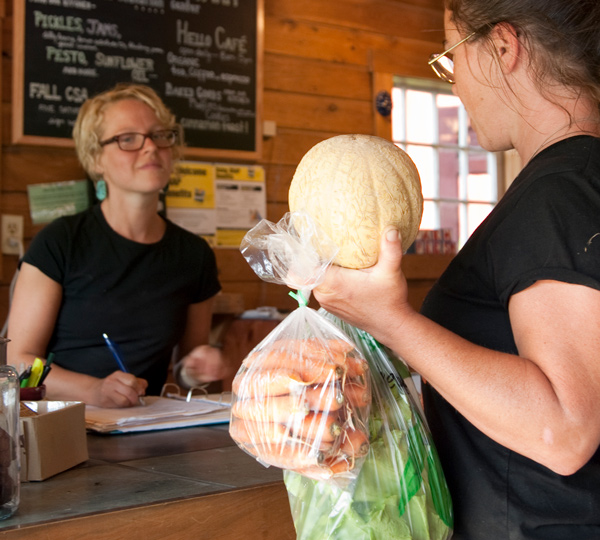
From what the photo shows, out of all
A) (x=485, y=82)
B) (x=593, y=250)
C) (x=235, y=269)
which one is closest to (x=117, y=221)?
(x=235, y=269)

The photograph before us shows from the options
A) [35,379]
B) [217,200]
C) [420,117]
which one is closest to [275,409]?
[35,379]

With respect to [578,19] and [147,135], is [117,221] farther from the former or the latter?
[578,19]

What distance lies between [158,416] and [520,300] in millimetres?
1058

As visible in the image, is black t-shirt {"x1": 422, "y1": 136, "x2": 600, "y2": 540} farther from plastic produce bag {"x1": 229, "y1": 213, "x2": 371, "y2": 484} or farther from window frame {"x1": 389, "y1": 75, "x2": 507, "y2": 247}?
window frame {"x1": 389, "y1": 75, "x2": 507, "y2": 247}

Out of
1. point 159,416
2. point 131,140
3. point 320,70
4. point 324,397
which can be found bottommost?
point 159,416

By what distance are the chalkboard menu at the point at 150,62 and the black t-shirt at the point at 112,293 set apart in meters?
0.89

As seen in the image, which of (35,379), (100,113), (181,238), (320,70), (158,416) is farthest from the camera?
(320,70)

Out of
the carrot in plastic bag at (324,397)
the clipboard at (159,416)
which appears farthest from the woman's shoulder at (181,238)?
the carrot in plastic bag at (324,397)

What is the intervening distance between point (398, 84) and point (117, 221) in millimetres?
2319

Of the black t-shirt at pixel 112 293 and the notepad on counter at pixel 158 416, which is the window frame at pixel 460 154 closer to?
the black t-shirt at pixel 112 293

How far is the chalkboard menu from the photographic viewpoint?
115 inches

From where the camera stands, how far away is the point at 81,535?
3.09 ft

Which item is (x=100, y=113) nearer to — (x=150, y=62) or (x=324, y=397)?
(x=150, y=62)

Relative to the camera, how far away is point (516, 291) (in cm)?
77
